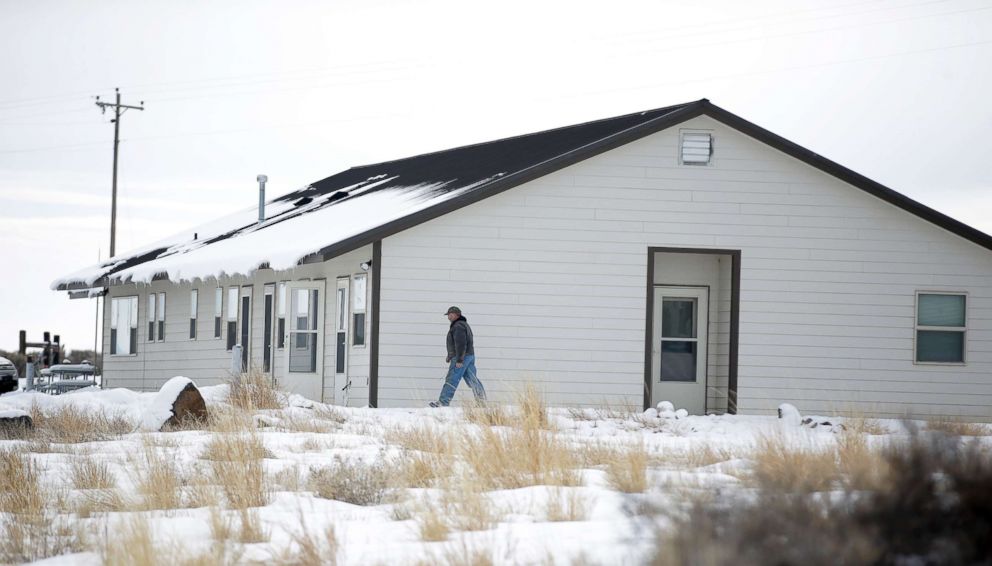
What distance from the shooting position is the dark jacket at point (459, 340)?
20.5 meters

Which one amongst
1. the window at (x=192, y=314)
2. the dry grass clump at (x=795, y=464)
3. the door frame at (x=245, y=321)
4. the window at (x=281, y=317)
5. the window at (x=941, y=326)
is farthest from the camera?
the window at (x=192, y=314)

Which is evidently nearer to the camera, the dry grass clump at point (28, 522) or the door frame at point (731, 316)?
the dry grass clump at point (28, 522)

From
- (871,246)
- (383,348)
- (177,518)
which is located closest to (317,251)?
(383,348)

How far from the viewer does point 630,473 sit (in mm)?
9516

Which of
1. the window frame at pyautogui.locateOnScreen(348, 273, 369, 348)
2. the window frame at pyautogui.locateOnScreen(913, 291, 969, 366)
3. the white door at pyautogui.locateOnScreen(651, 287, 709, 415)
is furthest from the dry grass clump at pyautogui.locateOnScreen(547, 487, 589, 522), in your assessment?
the window frame at pyautogui.locateOnScreen(913, 291, 969, 366)

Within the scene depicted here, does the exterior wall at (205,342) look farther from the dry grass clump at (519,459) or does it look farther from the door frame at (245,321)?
the dry grass clump at (519,459)

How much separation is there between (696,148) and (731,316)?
3.11 m

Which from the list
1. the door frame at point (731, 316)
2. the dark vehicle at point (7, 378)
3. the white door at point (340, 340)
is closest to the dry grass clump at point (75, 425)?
the white door at point (340, 340)

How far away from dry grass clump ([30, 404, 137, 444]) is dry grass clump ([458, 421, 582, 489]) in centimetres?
575

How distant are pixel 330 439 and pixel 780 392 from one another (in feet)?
36.1

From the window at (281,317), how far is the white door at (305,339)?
0.29 meters

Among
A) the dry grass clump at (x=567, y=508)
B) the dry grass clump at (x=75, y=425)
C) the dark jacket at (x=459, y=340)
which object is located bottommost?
the dry grass clump at (x=75, y=425)

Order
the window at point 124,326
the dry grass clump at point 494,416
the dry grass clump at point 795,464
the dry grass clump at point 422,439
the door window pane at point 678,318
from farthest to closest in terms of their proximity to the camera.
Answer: the window at point 124,326
the door window pane at point 678,318
the dry grass clump at point 494,416
the dry grass clump at point 422,439
the dry grass clump at point 795,464

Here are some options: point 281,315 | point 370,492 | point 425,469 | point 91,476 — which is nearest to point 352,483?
point 370,492
